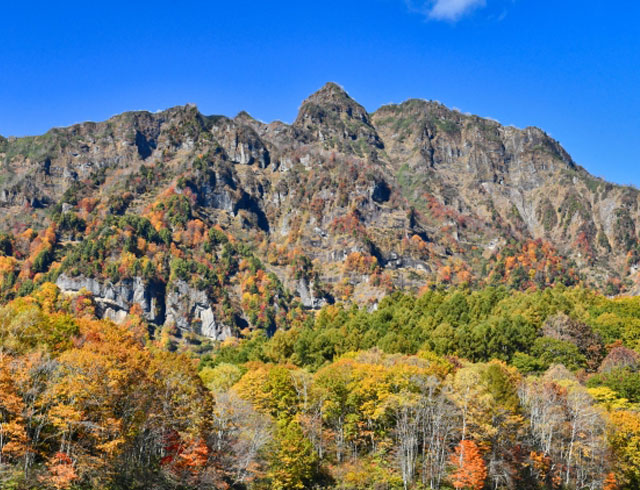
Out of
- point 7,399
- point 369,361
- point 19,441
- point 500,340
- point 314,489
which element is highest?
point 500,340

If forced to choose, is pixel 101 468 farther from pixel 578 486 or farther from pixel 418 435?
pixel 578 486

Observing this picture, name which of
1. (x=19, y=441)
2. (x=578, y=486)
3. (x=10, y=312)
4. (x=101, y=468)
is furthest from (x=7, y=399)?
(x=578, y=486)

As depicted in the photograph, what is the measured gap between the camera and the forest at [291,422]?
39.3 metres

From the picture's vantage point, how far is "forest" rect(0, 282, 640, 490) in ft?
129

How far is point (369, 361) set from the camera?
7556cm

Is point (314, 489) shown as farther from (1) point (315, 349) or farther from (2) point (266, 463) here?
(1) point (315, 349)

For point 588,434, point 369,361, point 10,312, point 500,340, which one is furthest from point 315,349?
point 10,312

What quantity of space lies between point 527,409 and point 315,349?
149 feet

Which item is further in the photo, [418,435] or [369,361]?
[369,361]

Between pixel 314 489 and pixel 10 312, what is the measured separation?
34.0m

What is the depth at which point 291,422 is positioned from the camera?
58.7 m

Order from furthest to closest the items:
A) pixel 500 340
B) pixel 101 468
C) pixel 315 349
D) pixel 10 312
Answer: pixel 315 349 → pixel 500 340 → pixel 10 312 → pixel 101 468

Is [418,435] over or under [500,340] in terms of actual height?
under

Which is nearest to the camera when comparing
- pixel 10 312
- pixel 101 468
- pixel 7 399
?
pixel 7 399
